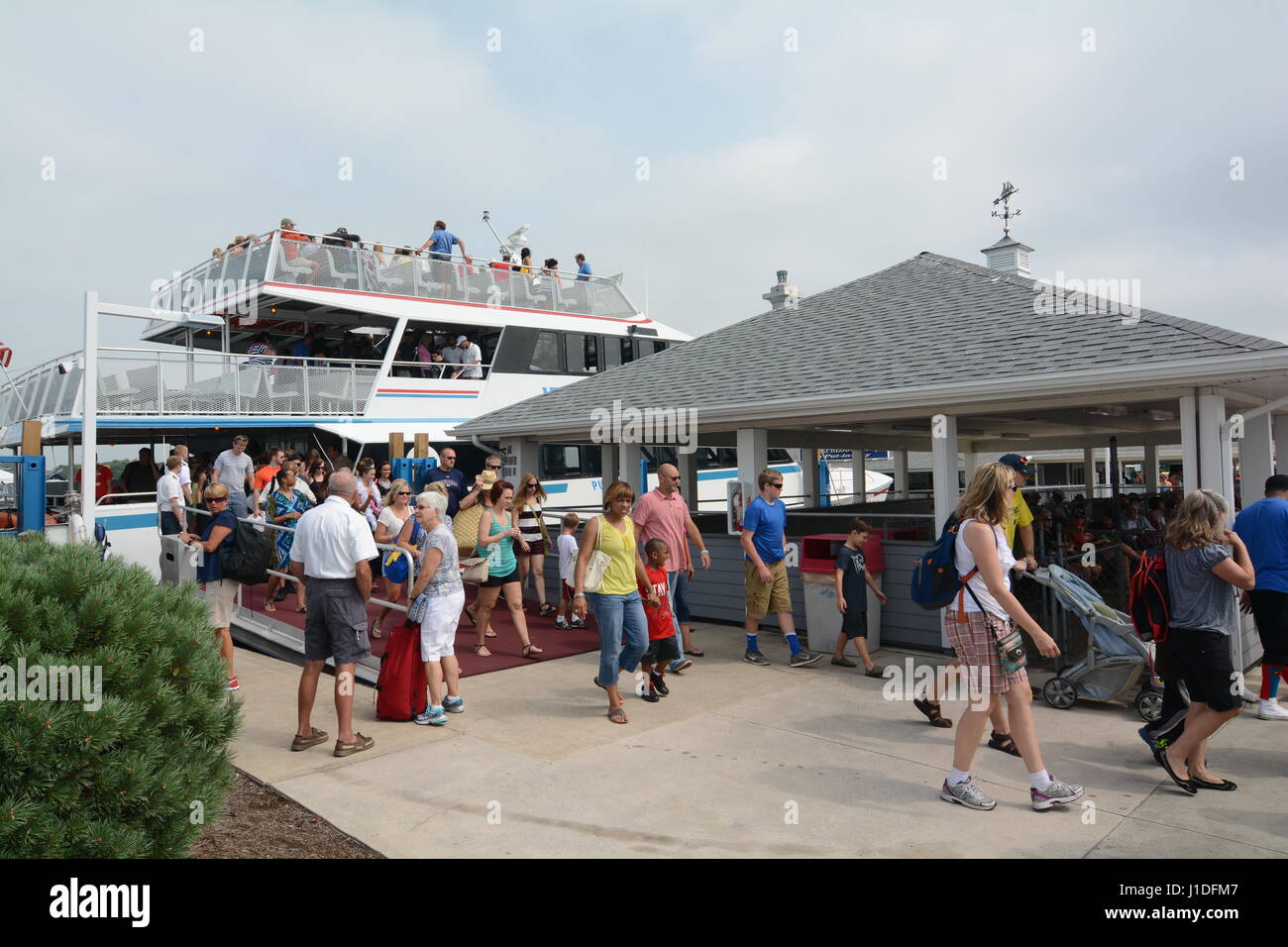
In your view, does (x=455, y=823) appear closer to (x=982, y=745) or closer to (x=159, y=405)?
(x=982, y=745)

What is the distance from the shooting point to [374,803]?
4.74m

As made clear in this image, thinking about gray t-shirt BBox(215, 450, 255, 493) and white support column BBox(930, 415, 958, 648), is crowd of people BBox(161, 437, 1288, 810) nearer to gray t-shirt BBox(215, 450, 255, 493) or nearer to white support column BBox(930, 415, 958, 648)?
white support column BBox(930, 415, 958, 648)

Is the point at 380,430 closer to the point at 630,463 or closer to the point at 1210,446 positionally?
the point at 630,463

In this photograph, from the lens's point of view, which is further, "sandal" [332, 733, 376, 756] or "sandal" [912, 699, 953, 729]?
"sandal" [912, 699, 953, 729]

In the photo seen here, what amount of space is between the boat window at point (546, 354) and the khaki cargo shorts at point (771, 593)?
10.9m

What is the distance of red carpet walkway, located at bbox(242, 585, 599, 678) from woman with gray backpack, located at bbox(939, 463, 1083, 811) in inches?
185

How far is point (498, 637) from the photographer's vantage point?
940 cm

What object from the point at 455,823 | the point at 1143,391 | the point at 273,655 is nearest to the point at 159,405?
the point at 273,655

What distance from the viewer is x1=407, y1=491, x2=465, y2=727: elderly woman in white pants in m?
6.20

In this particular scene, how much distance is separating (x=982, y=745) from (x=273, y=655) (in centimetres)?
759

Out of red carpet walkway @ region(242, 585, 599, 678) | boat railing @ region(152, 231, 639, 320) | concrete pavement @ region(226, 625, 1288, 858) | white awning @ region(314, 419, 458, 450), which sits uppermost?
boat railing @ region(152, 231, 639, 320)

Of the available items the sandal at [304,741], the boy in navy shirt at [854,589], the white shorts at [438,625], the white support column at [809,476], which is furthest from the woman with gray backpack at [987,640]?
the white support column at [809,476]

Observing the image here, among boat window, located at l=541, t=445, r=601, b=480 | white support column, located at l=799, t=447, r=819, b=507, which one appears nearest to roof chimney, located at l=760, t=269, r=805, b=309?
white support column, located at l=799, t=447, r=819, b=507

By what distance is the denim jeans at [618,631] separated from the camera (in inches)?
247
